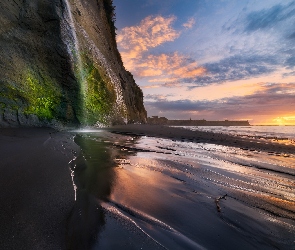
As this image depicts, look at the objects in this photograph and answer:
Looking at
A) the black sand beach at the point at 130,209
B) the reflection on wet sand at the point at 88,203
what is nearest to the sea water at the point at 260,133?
the black sand beach at the point at 130,209

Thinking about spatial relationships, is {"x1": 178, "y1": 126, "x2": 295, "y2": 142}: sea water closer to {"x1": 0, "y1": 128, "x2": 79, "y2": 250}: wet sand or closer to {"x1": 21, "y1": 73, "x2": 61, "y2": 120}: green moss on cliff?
{"x1": 21, "y1": 73, "x2": 61, "y2": 120}: green moss on cliff

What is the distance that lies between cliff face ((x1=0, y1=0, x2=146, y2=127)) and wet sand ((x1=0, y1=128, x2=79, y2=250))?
186 inches

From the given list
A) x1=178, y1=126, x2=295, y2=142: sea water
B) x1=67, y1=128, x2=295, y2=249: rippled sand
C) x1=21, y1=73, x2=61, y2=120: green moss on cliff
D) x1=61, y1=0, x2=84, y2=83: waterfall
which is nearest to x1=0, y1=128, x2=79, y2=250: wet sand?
x1=67, y1=128, x2=295, y2=249: rippled sand

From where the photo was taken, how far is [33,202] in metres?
1.82

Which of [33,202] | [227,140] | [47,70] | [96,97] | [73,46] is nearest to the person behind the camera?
[33,202]

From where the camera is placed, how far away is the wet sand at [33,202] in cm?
133

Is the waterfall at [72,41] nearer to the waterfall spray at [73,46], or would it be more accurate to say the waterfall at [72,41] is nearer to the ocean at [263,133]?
the waterfall spray at [73,46]

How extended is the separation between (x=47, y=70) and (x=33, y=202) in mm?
9094

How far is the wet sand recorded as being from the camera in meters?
1.33

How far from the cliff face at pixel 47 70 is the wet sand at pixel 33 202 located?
4.72 meters

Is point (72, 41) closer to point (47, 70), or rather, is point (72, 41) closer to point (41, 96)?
point (47, 70)

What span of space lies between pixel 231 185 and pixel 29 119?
24.5 ft

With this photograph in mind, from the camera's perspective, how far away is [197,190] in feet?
9.26

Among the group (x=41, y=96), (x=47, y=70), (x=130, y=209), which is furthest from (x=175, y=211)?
(x=47, y=70)
